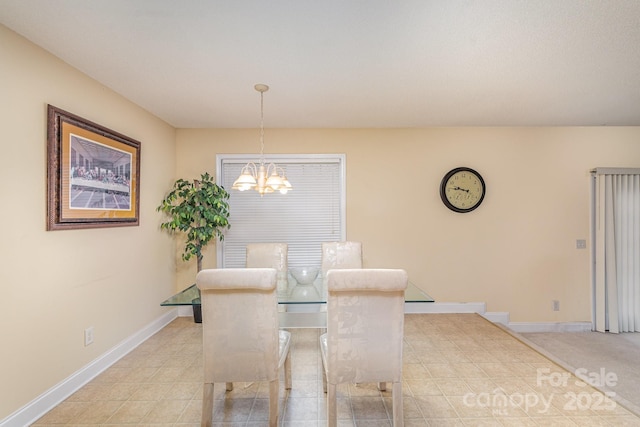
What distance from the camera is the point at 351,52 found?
197 centimetres

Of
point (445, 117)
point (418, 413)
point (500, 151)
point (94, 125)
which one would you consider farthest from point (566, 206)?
point (94, 125)

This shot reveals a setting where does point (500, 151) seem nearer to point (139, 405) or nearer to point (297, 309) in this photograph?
point (297, 309)

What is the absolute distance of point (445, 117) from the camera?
11.0 ft

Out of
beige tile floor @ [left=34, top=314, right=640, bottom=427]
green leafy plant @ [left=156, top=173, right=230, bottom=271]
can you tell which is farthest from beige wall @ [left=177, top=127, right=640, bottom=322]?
beige tile floor @ [left=34, top=314, right=640, bottom=427]

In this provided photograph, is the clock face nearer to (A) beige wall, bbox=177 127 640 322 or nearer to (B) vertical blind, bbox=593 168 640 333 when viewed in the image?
(A) beige wall, bbox=177 127 640 322

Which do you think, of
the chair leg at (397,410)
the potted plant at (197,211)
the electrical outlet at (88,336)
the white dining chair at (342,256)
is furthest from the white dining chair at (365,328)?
the potted plant at (197,211)

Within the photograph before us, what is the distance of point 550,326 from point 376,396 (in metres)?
3.04

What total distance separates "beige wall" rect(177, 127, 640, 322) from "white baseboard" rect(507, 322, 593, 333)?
6 cm

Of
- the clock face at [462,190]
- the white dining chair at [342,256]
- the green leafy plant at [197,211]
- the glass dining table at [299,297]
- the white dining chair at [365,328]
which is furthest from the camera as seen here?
the clock face at [462,190]

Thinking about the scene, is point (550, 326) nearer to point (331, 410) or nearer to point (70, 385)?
point (331, 410)

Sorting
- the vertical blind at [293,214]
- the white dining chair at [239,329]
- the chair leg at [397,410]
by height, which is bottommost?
the chair leg at [397,410]

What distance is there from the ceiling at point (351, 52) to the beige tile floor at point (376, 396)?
2.41 m

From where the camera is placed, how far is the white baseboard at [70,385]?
1.77 meters

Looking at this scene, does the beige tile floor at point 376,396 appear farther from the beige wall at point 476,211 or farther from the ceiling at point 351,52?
the ceiling at point 351,52
